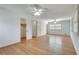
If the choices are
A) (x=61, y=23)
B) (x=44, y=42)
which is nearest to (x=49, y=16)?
(x=61, y=23)

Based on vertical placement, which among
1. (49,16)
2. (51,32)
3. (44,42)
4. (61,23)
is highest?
(49,16)

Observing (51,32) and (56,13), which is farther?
(51,32)

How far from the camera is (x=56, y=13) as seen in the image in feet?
6.28
